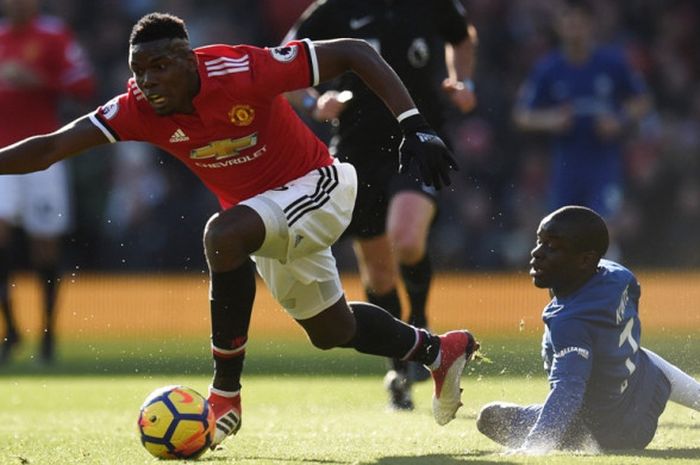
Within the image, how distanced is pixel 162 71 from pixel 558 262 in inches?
72.8

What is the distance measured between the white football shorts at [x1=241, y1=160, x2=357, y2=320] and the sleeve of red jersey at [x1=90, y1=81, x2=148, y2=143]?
609mm

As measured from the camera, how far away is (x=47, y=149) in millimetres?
6273

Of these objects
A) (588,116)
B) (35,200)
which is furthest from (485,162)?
(35,200)

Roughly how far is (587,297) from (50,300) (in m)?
6.67

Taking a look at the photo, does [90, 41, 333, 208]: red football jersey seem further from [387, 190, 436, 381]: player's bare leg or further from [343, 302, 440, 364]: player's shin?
[387, 190, 436, 381]: player's bare leg

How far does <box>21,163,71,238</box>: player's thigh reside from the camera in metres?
12.2

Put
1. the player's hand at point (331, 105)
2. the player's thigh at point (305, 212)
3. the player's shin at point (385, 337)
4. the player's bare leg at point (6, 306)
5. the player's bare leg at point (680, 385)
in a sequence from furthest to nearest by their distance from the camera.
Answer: the player's bare leg at point (6, 306) < the player's hand at point (331, 105) < the player's shin at point (385, 337) < the player's bare leg at point (680, 385) < the player's thigh at point (305, 212)

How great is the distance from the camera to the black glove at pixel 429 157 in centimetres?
604

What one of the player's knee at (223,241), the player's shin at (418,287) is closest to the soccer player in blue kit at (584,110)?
the player's shin at (418,287)

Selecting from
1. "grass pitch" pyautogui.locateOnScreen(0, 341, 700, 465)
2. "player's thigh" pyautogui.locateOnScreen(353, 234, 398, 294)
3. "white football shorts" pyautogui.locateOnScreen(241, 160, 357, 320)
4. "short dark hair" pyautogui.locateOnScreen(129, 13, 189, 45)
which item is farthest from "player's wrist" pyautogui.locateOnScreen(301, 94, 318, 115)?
"short dark hair" pyautogui.locateOnScreen(129, 13, 189, 45)

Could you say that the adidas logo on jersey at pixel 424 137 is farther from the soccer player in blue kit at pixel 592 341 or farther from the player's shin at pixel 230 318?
the player's shin at pixel 230 318

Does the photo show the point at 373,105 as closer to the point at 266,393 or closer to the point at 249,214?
the point at 266,393

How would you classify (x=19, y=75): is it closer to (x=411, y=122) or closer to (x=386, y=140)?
(x=386, y=140)

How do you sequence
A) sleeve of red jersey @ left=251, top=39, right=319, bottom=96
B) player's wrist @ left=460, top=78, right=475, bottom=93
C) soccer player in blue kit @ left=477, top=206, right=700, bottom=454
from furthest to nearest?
1. player's wrist @ left=460, top=78, right=475, bottom=93
2. sleeve of red jersey @ left=251, top=39, right=319, bottom=96
3. soccer player in blue kit @ left=477, top=206, right=700, bottom=454
